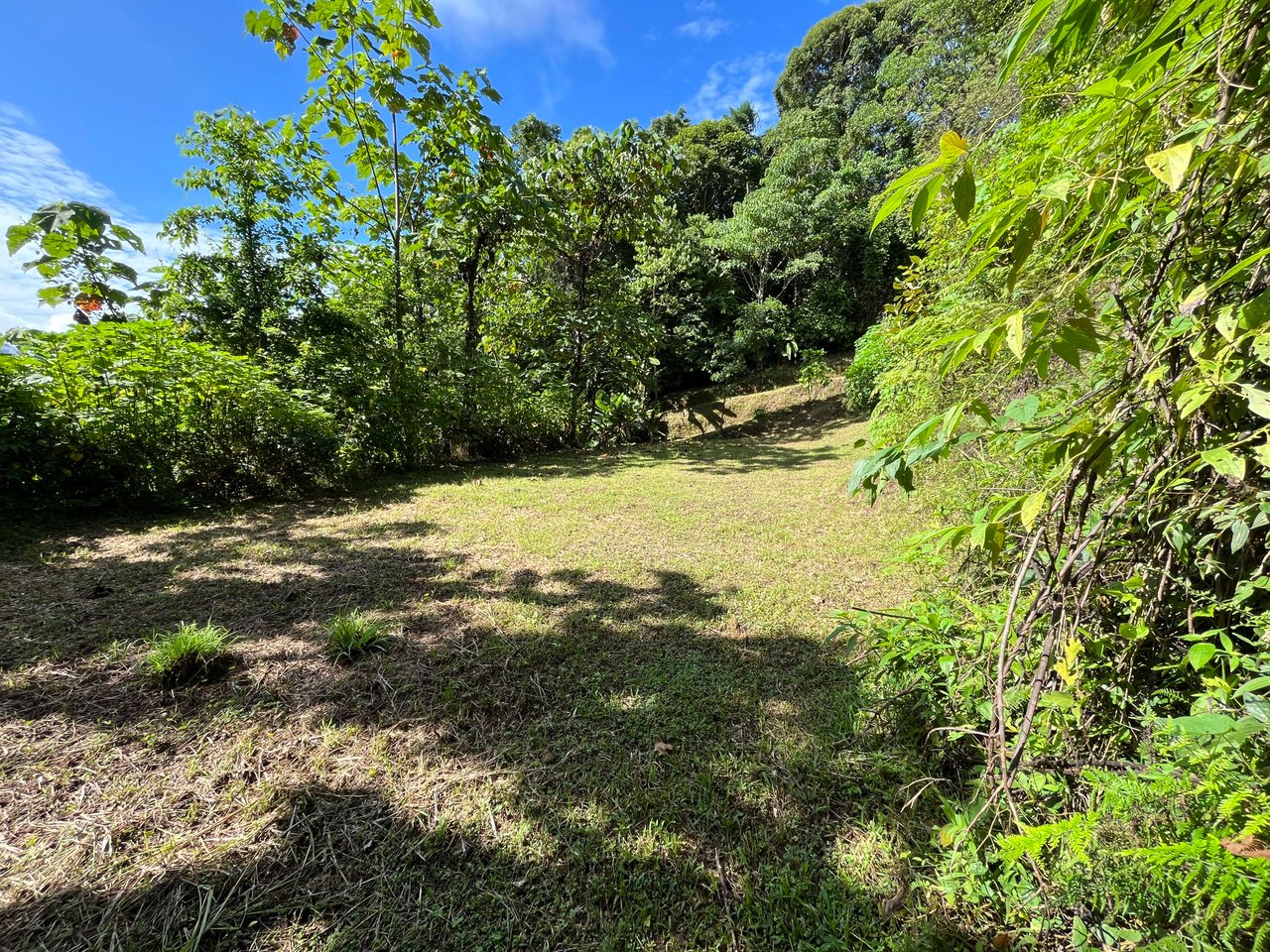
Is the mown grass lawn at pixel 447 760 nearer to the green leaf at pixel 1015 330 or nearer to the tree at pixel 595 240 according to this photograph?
the green leaf at pixel 1015 330

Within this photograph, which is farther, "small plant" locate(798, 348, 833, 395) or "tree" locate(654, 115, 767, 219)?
"tree" locate(654, 115, 767, 219)

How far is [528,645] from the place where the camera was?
2.18m

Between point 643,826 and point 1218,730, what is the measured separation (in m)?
1.28

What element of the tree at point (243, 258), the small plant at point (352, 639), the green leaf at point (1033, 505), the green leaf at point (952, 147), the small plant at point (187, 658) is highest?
the tree at point (243, 258)

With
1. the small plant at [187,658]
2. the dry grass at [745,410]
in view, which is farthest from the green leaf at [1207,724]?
the dry grass at [745,410]

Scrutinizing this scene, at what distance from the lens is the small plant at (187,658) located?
1776 millimetres

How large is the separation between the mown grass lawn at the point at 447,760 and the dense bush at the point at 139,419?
88 cm

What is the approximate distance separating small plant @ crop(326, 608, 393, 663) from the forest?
0.05ft

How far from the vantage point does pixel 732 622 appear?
245 centimetres

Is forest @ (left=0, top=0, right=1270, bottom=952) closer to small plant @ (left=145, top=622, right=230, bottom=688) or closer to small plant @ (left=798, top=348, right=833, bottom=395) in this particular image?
small plant @ (left=145, top=622, right=230, bottom=688)

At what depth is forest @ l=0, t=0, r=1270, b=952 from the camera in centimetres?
75

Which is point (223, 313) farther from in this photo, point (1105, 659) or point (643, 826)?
point (1105, 659)

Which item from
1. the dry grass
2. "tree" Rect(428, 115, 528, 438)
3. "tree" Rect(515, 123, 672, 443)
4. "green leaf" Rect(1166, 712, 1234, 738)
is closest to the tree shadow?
"green leaf" Rect(1166, 712, 1234, 738)

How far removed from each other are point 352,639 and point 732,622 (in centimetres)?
185
